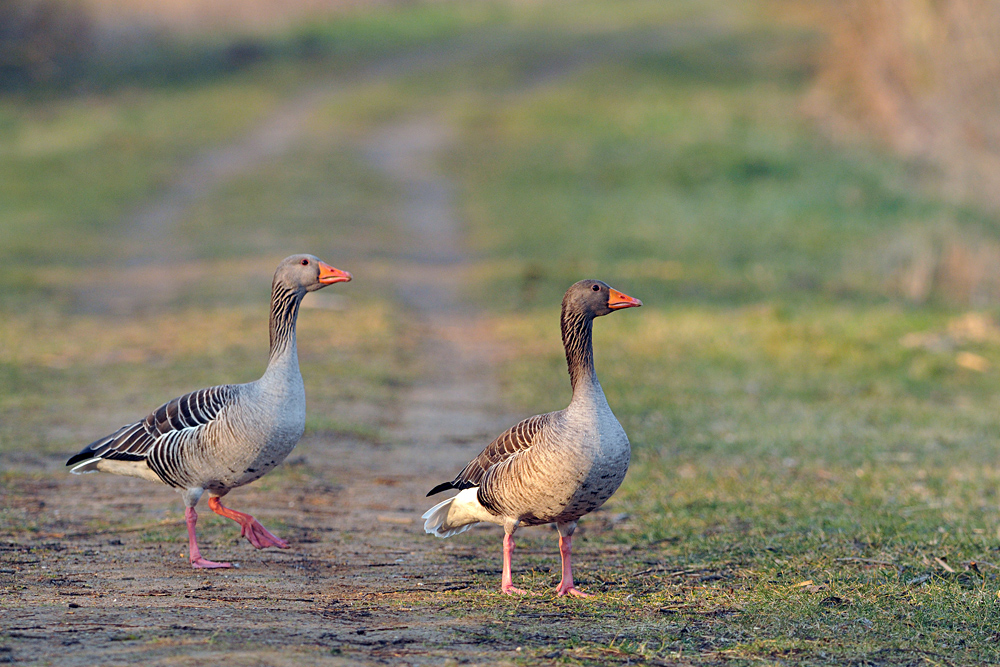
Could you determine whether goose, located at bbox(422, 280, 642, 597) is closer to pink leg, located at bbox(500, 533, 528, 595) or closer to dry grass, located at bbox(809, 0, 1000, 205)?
pink leg, located at bbox(500, 533, 528, 595)

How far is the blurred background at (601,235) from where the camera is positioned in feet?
28.7

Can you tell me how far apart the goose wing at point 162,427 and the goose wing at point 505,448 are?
4.51ft

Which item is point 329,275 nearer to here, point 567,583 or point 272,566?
point 272,566

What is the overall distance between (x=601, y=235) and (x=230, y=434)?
50.3ft

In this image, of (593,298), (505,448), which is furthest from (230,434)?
(593,298)

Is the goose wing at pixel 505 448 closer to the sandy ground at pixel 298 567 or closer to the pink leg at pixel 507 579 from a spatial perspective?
the pink leg at pixel 507 579

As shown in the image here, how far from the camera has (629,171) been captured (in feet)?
89.7

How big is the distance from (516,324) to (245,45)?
1253 inches

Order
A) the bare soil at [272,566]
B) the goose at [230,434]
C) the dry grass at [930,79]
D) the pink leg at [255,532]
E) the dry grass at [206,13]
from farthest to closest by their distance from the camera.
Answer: the dry grass at [206,13]
the dry grass at [930,79]
the pink leg at [255,532]
the goose at [230,434]
the bare soil at [272,566]

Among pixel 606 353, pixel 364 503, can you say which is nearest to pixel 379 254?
pixel 606 353

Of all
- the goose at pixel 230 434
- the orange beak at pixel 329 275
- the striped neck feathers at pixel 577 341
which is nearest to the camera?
the striped neck feathers at pixel 577 341

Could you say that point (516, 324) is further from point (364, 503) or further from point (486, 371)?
point (364, 503)

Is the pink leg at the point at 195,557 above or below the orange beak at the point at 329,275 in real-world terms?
below

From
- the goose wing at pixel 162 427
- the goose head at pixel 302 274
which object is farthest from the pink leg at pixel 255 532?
the goose head at pixel 302 274
